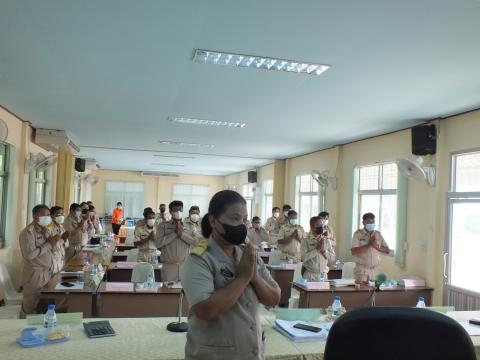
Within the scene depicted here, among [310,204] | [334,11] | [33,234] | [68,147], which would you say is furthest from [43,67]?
[310,204]

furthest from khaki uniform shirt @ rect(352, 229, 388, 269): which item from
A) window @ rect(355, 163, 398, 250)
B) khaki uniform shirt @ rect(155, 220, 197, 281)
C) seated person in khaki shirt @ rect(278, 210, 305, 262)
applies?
khaki uniform shirt @ rect(155, 220, 197, 281)

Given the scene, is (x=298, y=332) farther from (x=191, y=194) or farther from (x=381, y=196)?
(x=191, y=194)

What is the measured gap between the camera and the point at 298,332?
2.52m

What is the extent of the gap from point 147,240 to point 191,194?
14854mm

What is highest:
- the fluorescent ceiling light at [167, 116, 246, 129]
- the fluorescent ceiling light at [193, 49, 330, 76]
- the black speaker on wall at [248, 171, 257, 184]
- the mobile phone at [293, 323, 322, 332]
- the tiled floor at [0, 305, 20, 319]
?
the fluorescent ceiling light at [193, 49, 330, 76]

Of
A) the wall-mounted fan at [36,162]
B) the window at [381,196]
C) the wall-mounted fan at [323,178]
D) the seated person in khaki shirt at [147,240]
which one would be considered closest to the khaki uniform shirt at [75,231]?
the wall-mounted fan at [36,162]

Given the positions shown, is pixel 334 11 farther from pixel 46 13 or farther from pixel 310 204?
pixel 310 204

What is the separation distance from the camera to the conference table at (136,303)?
3.98 metres

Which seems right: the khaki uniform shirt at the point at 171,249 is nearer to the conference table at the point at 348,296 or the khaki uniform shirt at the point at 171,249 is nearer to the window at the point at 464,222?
the conference table at the point at 348,296

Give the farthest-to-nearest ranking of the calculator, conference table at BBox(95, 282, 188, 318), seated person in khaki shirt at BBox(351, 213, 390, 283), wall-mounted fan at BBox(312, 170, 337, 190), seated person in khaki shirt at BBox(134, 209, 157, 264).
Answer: wall-mounted fan at BBox(312, 170, 337, 190) → seated person in khaki shirt at BBox(134, 209, 157, 264) → seated person in khaki shirt at BBox(351, 213, 390, 283) → conference table at BBox(95, 282, 188, 318) → the calculator

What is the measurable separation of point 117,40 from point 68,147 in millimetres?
6027

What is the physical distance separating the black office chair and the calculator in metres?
1.80

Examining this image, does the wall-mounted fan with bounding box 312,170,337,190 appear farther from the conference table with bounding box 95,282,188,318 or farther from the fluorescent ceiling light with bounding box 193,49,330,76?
the conference table with bounding box 95,282,188,318

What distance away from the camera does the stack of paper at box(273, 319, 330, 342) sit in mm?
2443
